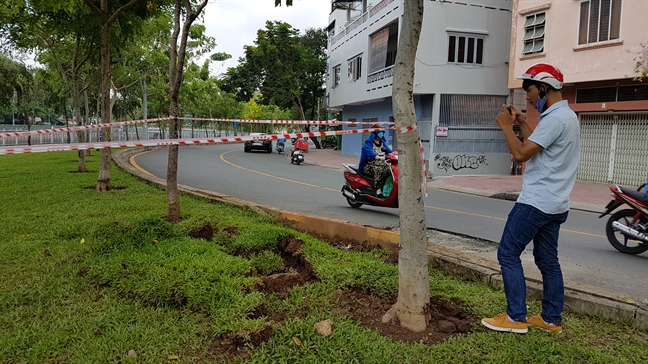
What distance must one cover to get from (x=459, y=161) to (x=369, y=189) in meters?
11.2

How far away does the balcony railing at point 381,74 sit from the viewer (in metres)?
21.8

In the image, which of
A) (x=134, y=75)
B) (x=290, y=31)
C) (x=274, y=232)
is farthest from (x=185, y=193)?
(x=290, y=31)

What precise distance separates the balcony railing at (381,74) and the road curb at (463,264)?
16.1 metres

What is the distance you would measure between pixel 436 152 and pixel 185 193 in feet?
40.4

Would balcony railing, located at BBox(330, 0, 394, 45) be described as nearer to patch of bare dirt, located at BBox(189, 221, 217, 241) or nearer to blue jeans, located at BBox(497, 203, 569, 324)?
patch of bare dirt, located at BBox(189, 221, 217, 241)

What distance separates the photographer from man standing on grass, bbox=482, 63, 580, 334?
3000 millimetres

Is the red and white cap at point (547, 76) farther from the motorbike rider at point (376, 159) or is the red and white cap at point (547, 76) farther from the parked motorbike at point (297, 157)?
the parked motorbike at point (297, 157)

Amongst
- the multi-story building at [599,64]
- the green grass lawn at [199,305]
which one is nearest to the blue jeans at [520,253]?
the green grass lawn at [199,305]

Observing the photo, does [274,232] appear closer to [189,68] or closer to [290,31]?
[189,68]

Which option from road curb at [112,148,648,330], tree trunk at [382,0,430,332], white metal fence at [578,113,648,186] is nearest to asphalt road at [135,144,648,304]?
road curb at [112,148,648,330]

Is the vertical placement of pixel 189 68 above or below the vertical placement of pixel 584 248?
above

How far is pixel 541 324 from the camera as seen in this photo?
3.19 m

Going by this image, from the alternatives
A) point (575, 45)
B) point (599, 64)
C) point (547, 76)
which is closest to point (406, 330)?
point (547, 76)

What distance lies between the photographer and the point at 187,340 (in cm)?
293
